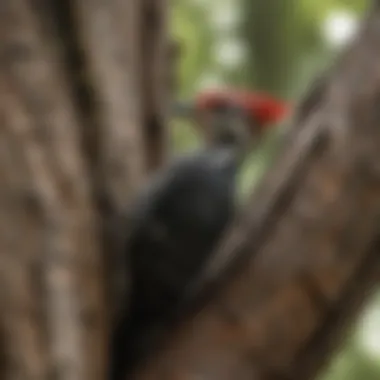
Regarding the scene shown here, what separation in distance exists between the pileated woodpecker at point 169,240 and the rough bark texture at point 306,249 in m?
0.06

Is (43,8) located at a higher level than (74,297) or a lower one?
higher

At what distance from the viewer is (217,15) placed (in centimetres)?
162

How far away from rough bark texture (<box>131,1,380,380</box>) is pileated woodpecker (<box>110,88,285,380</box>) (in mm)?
55

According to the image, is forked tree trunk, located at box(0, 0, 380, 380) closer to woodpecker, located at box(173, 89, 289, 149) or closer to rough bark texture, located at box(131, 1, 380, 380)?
rough bark texture, located at box(131, 1, 380, 380)

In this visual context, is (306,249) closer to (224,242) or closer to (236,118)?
(224,242)

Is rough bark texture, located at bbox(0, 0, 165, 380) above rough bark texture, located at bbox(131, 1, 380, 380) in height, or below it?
above

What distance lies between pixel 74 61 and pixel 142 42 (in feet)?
1.11

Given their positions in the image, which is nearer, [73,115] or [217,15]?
[73,115]

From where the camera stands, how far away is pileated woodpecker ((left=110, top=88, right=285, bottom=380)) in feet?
2.61

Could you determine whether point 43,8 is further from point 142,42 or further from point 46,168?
point 142,42

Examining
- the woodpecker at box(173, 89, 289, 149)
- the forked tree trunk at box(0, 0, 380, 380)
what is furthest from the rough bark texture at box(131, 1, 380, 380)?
the woodpecker at box(173, 89, 289, 149)

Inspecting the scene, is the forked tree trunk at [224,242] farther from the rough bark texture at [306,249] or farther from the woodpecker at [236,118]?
the woodpecker at [236,118]

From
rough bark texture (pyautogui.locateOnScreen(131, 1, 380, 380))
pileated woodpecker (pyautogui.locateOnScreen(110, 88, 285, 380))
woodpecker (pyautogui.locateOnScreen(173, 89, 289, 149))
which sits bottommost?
rough bark texture (pyautogui.locateOnScreen(131, 1, 380, 380))

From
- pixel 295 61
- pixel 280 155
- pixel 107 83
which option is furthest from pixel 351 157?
pixel 295 61
